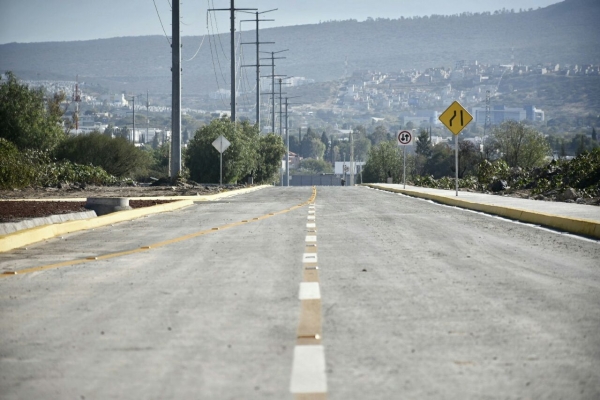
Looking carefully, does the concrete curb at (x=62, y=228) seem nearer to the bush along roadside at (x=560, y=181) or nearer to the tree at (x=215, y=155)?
the bush along roadside at (x=560, y=181)

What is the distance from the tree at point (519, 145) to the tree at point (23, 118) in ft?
195

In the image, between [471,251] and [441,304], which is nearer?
[441,304]

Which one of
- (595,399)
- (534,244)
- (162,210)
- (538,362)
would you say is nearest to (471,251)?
(534,244)

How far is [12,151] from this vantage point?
37281mm

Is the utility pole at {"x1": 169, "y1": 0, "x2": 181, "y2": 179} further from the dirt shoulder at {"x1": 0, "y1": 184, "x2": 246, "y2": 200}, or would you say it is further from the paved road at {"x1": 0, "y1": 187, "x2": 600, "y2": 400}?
the paved road at {"x1": 0, "y1": 187, "x2": 600, "y2": 400}

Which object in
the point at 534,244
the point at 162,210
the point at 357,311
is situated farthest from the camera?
the point at 162,210

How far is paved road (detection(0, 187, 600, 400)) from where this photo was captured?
5.13 m

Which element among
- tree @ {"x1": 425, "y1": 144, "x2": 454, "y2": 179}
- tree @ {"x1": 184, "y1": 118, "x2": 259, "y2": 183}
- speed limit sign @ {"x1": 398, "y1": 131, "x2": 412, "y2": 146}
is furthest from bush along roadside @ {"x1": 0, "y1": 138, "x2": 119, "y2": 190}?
tree @ {"x1": 425, "y1": 144, "x2": 454, "y2": 179}

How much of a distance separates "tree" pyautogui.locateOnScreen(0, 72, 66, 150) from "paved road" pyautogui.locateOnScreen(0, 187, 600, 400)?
183 feet

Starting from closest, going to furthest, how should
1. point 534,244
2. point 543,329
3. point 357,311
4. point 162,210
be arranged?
point 543,329 < point 357,311 < point 534,244 < point 162,210

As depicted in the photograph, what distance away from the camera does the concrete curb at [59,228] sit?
45.2 ft

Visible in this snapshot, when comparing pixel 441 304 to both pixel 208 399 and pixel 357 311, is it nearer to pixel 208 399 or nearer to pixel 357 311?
pixel 357 311

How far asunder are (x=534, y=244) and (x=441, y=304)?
22.3 ft

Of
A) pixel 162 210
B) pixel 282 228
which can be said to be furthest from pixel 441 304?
pixel 162 210
